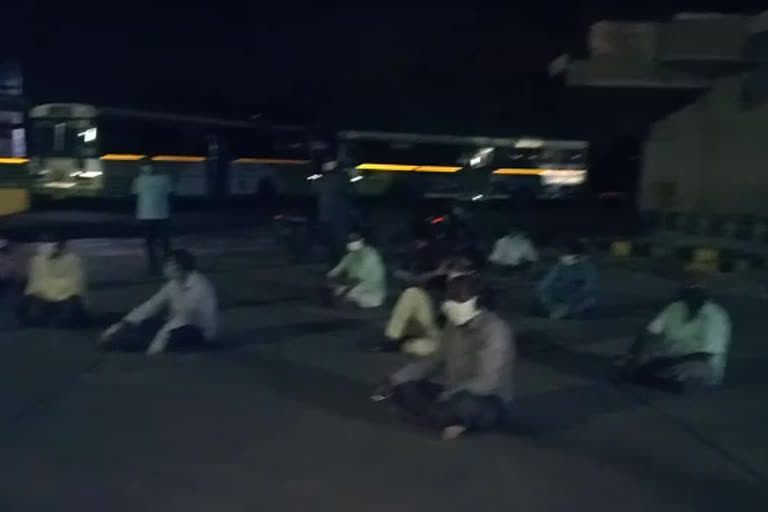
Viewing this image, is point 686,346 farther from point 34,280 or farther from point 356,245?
point 34,280

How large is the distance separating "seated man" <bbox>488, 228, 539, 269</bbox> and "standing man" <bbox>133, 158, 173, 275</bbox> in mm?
5642

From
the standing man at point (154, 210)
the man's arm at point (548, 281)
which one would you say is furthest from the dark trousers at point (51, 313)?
the man's arm at point (548, 281)

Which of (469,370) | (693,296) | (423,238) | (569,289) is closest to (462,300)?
(469,370)

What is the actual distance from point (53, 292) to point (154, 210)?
517 cm

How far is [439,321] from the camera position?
34.4 feet

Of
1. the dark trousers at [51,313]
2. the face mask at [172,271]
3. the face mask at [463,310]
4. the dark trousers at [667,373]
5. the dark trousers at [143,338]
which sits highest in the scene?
the face mask at [463,310]

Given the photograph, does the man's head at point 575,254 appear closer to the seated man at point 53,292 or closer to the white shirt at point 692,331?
the white shirt at point 692,331

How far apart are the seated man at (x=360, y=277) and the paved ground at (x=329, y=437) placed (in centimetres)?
193

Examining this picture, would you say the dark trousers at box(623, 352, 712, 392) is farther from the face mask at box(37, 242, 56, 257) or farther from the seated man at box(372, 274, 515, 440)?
the face mask at box(37, 242, 56, 257)

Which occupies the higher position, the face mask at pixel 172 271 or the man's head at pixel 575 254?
the face mask at pixel 172 271

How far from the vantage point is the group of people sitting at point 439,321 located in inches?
320

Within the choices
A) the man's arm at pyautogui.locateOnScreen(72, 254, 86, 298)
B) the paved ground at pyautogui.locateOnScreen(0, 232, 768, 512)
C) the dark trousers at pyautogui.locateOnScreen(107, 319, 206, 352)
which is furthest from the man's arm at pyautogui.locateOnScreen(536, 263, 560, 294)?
the man's arm at pyautogui.locateOnScreen(72, 254, 86, 298)

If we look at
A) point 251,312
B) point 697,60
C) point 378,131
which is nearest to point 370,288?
point 251,312

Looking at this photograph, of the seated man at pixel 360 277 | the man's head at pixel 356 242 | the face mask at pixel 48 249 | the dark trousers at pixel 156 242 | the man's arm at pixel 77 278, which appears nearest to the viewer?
the face mask at pixel 48 249
